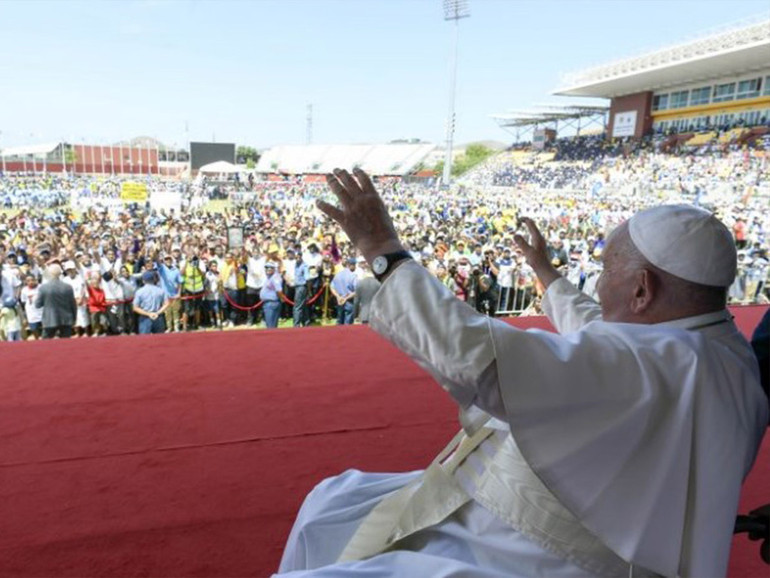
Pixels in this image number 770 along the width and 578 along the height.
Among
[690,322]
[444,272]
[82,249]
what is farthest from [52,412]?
[82,249]

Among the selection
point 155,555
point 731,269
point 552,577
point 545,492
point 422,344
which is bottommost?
point 155,555

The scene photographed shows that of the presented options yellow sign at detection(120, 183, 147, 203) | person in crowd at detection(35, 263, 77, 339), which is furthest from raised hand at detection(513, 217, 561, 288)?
yellow sign at detection(120, 183, 147, 203)

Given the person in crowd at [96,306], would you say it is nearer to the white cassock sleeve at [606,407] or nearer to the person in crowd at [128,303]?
A: the person in crowd at [128,303]

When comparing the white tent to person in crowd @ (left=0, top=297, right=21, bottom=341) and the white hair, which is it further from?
the white hair

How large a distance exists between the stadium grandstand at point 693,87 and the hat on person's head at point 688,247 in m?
30.8

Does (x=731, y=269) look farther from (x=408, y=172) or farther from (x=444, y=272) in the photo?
(x=408, y=172)

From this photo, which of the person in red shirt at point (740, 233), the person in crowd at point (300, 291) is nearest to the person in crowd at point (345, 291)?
the person in crowd at point (300, 291)

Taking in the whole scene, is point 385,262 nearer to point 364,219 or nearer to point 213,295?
point 364,219

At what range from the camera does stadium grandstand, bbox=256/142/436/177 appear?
36969 mm

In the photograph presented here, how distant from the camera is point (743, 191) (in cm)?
2198

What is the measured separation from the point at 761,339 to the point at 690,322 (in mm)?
347

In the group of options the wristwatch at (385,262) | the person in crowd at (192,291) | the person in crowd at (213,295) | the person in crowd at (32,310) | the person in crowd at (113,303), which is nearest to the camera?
the wristwatch at (385,262)

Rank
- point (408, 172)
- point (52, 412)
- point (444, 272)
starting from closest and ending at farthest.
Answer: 1. point (52, 412)
2. point (444, 272)
3. point (408, 172)

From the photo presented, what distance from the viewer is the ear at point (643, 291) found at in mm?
1072
